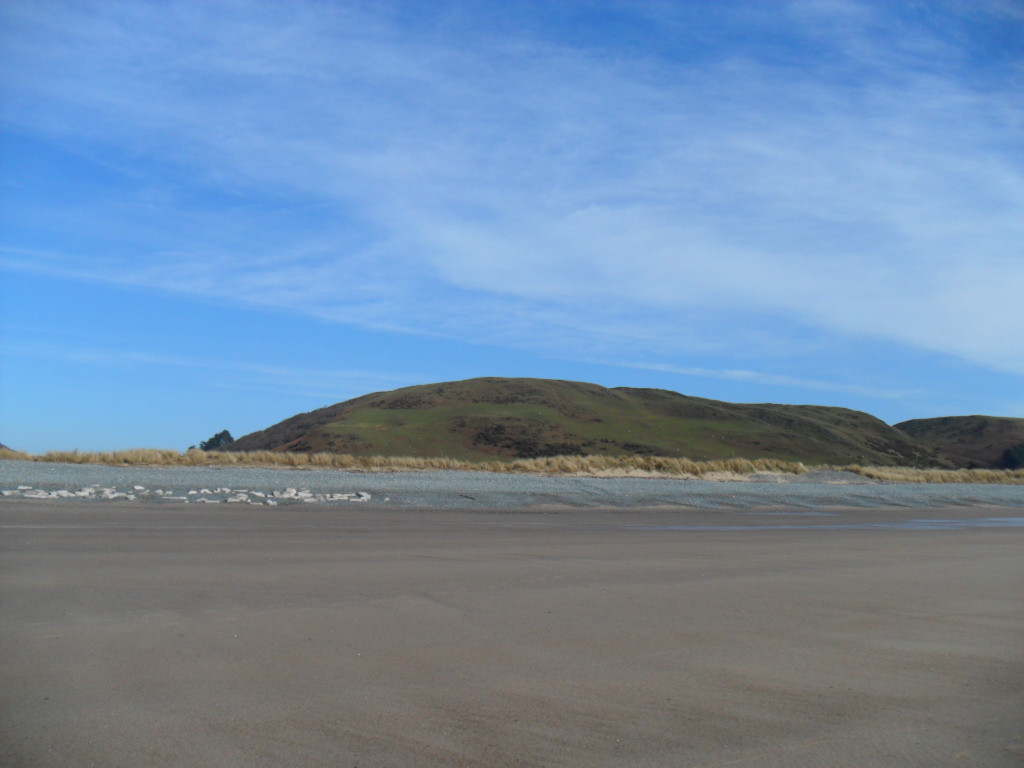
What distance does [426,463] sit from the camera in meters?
33.1

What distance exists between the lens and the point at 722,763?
3217mm

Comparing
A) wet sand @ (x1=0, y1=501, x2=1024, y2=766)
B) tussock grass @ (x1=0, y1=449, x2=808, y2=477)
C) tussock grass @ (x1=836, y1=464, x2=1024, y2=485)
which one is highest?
tussock grass @ (x1=0, y1=449, x2=808, y2=477)

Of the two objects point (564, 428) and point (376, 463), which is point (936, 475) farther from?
point (564, 428)

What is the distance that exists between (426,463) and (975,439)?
376 feet

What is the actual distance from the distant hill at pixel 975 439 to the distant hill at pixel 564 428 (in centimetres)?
988

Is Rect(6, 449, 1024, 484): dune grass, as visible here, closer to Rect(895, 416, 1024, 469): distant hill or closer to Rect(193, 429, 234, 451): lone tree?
Rect(193, 429, 234, 451): lone tree

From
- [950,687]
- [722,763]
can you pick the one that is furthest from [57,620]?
[950,687]

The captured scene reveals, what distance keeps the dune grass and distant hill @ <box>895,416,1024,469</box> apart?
70.8 meters

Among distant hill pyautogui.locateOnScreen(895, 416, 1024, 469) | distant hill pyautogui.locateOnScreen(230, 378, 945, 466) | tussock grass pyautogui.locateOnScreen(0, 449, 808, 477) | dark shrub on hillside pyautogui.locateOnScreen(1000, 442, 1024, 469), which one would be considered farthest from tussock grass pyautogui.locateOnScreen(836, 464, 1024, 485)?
dark shrub on hillside pyautogui.locateOnScreen(1000, 442, 1024, 469)

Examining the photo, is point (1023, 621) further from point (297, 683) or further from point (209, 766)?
point (209, 766)

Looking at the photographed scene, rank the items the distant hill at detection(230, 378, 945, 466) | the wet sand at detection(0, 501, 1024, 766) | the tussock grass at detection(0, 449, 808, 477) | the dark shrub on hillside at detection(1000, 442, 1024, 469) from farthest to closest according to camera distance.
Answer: the dark shrub on hillside at detection(1000, 442, 1024, 469), the distant hill at detection(230, 378, 945, 466), the tussock grass at detection(0, 449, 808, 477), the wet sand at detection(0, 501, 1024, 766)

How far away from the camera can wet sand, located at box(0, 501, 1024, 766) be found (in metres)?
3.36

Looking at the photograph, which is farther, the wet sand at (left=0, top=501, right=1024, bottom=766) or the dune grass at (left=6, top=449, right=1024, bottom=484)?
the dune grass at (left=6, top=449, right=1024, bottom=484)

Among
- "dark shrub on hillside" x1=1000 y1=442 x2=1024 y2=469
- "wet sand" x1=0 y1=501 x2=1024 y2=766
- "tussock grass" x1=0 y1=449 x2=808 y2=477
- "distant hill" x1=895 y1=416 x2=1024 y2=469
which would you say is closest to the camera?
"wet sand" x1=0 y1=501 x2=1024 y2=766
